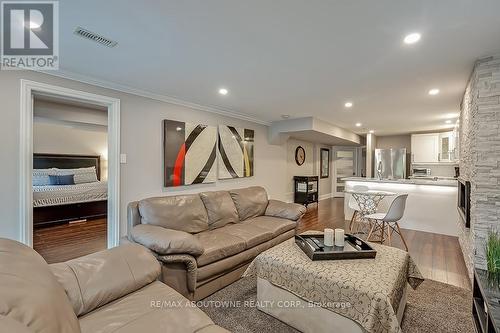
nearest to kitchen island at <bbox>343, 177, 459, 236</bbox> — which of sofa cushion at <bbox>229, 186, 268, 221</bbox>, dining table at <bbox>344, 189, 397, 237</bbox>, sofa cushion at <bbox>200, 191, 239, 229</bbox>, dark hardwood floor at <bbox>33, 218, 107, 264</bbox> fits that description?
dining table at <bbox>344, 189, 397, 237</bbox>

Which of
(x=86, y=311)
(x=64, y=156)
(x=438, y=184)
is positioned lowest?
(x=86, y=311)

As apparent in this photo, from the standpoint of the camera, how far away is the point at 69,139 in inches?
250

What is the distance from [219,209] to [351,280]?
197 cm

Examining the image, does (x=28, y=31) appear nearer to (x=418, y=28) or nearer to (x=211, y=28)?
(x=211, y=28)

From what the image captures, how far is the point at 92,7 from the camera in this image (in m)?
1.52

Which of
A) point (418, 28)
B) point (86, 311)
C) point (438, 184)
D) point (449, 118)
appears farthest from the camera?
point (449, 118)

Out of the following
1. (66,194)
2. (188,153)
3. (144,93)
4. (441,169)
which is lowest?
(66,194)

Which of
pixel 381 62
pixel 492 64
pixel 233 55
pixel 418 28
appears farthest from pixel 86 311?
pixel 492 64

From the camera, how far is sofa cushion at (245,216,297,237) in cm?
318

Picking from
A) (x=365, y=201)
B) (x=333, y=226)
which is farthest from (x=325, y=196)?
(x=365, y=201)

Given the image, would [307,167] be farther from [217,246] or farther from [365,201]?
[217,246]

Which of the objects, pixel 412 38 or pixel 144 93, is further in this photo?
pixel 144 93

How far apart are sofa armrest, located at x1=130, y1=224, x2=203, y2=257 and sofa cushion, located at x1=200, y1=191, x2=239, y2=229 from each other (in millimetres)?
965

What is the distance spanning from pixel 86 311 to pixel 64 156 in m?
6.30
